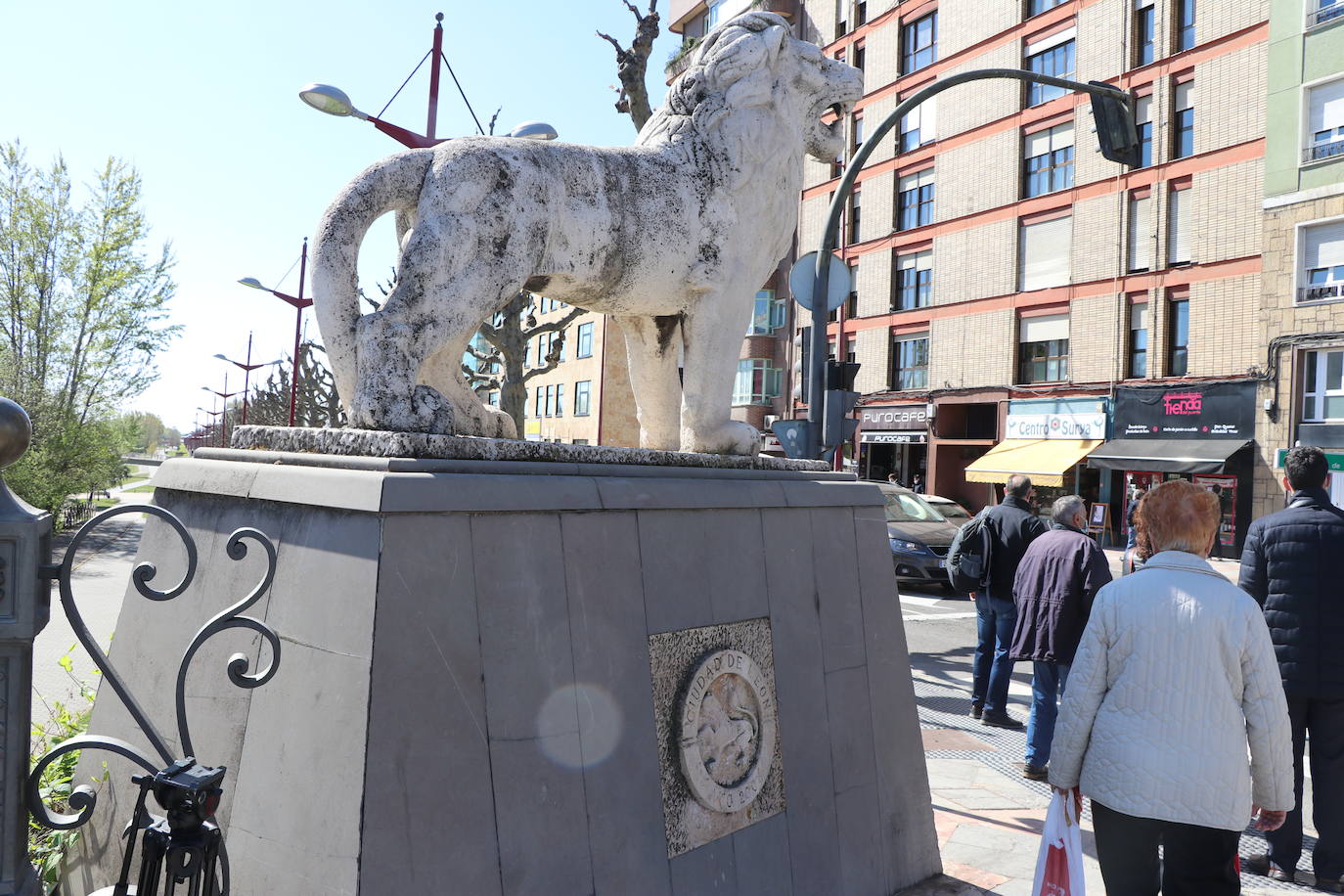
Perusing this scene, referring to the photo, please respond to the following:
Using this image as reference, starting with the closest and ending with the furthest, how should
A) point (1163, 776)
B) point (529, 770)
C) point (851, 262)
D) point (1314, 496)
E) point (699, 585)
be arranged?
point (529, 770)
point (1163, 776)
point (699, 585)
point (1314, 496)
point (851, 262)

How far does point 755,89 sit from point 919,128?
1039 inches

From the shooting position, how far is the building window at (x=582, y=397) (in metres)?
35.8

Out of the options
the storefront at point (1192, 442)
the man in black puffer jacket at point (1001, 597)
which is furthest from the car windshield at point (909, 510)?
the storefront at point (1192, 442)

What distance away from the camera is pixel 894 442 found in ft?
92.4

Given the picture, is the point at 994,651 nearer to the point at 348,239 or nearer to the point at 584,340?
the point at 348,239

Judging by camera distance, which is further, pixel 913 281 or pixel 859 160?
pixel 913 281

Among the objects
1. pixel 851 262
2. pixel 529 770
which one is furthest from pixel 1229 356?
pixel 529 770

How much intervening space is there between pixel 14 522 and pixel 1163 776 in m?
2.94

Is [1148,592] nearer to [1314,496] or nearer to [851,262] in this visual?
[1314,496]

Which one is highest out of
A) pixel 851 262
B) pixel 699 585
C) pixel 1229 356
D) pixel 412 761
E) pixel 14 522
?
pixel 851 262

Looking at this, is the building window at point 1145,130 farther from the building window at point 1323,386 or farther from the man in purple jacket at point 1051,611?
the man in purple jacket at point 1051,611

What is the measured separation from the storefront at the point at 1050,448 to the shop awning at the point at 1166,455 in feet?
2.15

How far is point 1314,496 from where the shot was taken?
13.8 feet

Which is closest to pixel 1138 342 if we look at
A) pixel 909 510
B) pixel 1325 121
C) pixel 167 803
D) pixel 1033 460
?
pixel 1033 460
